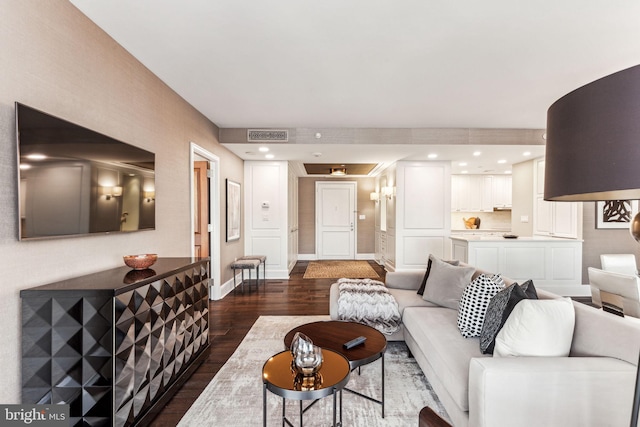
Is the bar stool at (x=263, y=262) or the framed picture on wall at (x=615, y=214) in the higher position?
the framed picture on wall at (x=615, y=214)

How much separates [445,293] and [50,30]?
3331 mm

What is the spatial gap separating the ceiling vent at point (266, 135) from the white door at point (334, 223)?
3.80m

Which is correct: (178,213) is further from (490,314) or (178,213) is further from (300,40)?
(490,314)

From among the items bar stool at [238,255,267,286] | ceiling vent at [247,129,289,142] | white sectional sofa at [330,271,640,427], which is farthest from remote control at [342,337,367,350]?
bar stool at [238,255,267,286]

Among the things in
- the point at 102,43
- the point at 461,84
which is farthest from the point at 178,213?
the point at 461,84

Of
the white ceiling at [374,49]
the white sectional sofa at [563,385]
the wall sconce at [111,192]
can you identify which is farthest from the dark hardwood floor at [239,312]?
the white ceiling at [374,49]

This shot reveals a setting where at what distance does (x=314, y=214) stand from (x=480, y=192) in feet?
14.5

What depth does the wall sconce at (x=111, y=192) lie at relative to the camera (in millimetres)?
1980

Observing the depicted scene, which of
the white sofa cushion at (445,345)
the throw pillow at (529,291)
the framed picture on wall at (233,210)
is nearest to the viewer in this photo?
the white sofa cushion at (445,345)

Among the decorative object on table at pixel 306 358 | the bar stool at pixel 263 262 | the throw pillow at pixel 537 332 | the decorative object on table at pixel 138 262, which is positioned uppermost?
the decorative object on table at pixel 138 262

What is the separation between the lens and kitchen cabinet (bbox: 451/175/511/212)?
25.2 ft

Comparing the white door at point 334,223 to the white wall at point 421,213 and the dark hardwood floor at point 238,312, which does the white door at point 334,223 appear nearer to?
the dark hardwood floor at point 238,312

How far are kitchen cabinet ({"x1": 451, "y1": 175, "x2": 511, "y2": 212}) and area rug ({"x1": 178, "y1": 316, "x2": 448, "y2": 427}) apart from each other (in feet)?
20.0

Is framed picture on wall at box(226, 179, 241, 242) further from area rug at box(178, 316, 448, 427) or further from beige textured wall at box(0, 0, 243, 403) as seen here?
area rug at box(178, 316, 448, 427)
